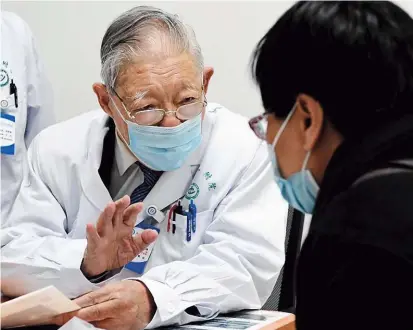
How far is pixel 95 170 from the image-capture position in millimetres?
1944

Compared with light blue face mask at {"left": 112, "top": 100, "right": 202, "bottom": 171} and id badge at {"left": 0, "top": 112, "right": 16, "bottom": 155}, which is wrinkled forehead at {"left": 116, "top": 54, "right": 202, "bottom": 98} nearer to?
light blue face mask at {"left": 112, "top": 100, "right": 202, "bottom": 171}

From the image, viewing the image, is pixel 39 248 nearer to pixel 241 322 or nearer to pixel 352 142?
pixel 241 322

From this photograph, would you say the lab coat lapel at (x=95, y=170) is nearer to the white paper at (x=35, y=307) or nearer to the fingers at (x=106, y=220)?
the fingers at (x=106, y=220)

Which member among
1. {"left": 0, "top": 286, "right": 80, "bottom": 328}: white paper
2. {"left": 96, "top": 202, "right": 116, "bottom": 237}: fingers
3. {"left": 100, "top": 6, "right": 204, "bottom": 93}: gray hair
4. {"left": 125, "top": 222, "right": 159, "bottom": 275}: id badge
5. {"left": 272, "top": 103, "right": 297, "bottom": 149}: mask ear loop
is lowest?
{"left": 125, "top": 222, "right": 159, "bottom": 275}: id badge

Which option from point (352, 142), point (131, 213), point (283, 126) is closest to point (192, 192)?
point (131, 213)

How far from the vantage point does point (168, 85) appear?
1789 mm

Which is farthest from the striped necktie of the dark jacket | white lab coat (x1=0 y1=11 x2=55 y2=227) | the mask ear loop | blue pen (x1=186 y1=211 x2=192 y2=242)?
the dark jacket

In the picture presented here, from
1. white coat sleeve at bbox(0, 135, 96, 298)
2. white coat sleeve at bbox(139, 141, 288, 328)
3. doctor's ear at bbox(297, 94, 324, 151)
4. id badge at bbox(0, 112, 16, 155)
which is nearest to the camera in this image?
doctor's ear at bbox(297, 94, 324, 151)

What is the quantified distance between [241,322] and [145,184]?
1.64ft

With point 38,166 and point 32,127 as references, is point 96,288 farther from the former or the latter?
point 32,127

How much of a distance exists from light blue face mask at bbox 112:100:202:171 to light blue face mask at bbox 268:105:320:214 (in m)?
0.63

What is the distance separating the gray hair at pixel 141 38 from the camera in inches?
71.7

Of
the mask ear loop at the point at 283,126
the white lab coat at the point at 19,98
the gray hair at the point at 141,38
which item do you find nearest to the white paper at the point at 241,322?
the mask ear loop at the point at 283,126

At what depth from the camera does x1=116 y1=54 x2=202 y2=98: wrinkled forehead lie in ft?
5.88
